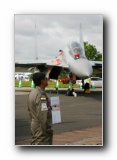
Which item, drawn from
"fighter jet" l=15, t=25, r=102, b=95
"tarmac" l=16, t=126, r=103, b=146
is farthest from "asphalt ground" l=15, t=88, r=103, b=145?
"fighter jet" l=15, t=25, r=102, b=95

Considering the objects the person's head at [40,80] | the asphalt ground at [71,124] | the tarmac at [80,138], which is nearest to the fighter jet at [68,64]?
the asphalt ground at [71,124]

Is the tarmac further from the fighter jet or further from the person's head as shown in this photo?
the person's head

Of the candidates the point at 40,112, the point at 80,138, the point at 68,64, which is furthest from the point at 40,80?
the point at 68,64

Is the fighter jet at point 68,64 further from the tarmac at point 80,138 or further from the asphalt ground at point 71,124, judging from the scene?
the tarmac at point 80,138

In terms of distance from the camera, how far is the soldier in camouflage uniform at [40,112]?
373 centimetres

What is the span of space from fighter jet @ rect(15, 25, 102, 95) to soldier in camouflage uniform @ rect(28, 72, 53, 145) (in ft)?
3.94

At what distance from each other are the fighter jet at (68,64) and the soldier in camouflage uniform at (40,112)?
1.20 meters

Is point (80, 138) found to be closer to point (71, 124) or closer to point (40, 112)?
point (71, 124)

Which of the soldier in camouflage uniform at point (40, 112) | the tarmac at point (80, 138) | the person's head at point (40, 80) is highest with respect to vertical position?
the person's head at point (40, 80)

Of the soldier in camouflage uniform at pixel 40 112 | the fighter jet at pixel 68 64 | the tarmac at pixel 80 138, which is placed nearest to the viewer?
the soldier in camouflage uniform at pixel 40 112

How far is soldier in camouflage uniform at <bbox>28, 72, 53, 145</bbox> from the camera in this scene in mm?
3727

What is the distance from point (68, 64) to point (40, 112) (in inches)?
192

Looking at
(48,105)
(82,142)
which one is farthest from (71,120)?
(48,105)

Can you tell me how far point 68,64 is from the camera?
8.54 m
